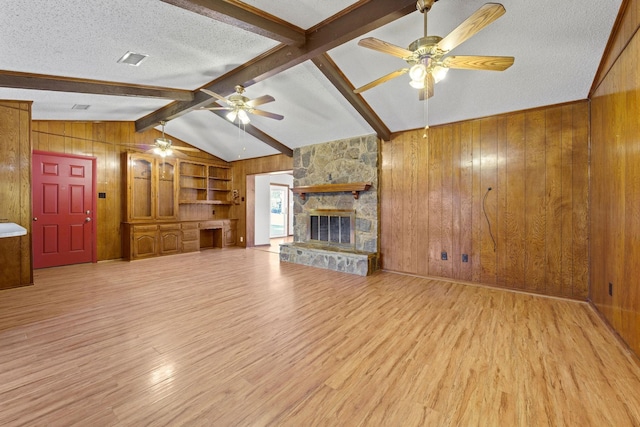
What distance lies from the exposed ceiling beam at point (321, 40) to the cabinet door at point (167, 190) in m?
3.11

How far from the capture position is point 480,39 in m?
2.76

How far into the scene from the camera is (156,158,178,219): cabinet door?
6.79 metres

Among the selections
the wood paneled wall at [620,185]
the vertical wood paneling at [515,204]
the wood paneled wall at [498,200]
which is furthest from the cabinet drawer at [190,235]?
the wood paneled wall at [620,185]

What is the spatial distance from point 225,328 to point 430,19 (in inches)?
143

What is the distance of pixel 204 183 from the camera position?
7.80m

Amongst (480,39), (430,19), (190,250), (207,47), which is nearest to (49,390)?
(207,47)

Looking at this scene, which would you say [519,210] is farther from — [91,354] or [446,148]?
[91,354]

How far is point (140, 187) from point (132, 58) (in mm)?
4129

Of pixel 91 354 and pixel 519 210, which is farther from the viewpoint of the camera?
pixel 519 210

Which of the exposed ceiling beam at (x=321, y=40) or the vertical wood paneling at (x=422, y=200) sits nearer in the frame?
the exposed ceiling beam at (x=321, y=40)

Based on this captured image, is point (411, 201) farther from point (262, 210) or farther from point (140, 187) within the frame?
point (140, 187)

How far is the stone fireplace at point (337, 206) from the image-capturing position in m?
5.07

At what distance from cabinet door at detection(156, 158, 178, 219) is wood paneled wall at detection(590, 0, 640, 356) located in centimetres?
779

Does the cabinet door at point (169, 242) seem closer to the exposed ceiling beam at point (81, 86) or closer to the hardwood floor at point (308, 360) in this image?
the hardwood floor at point (308, 360)
